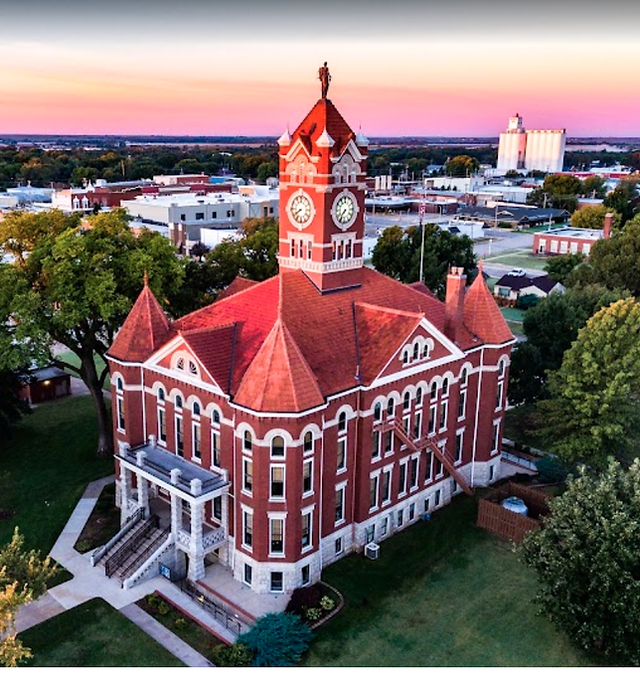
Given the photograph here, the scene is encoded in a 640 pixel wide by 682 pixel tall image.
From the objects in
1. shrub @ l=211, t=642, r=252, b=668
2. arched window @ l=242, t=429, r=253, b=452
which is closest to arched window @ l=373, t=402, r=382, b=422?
arched window @ l=242, t=429, r=253, b=452

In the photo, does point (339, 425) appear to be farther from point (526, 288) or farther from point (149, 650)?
point (526, 288)

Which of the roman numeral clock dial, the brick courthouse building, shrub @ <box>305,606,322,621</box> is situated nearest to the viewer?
shrub @ <box>305,606,322,621</box>

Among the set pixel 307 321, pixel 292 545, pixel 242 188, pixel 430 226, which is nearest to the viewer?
pixel 292 545

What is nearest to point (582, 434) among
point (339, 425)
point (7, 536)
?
point (339, 425)

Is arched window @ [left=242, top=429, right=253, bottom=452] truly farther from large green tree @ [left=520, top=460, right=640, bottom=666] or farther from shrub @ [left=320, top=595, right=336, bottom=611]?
large green tree @ [left=520, top=460, right=640, bottom=666]

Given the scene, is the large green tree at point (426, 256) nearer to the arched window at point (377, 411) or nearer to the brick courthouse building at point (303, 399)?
the brick courthouse building at point (303, 399)

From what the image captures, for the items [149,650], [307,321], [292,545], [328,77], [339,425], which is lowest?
Answer: [149,650]

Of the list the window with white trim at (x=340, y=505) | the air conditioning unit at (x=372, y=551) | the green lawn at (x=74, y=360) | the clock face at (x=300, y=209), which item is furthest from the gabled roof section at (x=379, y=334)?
the green lawn at (x=74, y=360)
